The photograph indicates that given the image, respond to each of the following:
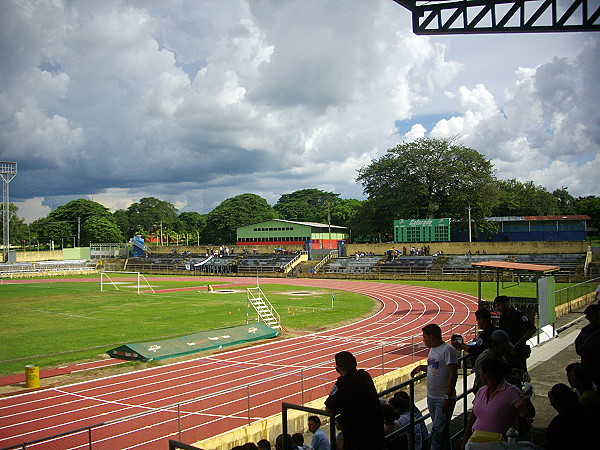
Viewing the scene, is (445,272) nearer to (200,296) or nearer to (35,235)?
(200,296)

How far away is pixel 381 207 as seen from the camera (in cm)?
6650

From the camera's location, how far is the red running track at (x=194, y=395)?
10.8 meters

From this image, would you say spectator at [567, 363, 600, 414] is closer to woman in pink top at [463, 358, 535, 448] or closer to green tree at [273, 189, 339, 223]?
woman in pink top at [463, 358, 535, 448]

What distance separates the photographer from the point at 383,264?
55.3 meters

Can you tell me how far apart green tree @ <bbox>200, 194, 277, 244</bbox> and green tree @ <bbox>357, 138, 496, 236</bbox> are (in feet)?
150

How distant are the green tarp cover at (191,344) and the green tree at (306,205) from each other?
97.3 metres

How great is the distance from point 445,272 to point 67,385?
40.7m

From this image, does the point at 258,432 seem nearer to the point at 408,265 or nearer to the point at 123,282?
the point at 408,265

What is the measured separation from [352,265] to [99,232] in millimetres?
67541

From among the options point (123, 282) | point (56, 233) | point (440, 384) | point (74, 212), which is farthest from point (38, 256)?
point (440, 384)

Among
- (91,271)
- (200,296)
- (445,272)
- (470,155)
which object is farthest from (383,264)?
(91,271)

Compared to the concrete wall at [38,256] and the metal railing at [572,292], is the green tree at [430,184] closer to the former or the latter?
the metal railing at [572,292]

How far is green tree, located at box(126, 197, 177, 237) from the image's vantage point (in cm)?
13412

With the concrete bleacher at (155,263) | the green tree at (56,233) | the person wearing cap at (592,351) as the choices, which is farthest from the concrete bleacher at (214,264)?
the person wearing cap at (592,351)
